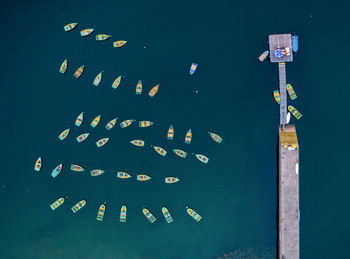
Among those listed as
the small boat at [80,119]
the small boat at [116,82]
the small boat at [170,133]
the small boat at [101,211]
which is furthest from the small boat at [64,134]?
the small boat at [170,133]

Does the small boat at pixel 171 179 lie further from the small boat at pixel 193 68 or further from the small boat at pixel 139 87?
the small boat at pixel 193 68

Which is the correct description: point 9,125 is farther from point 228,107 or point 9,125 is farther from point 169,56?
point 228,107

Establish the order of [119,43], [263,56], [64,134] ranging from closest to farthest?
[263,56], [119,43], [64,134]

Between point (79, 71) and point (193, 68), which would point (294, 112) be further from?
point (79, 71)

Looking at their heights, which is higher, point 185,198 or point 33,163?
point 33,163

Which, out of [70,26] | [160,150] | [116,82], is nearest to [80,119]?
[116,82]

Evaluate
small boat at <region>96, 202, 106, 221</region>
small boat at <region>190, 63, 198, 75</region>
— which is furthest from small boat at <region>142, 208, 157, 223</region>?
small boat at <region>190, 63, 198, 75</region>

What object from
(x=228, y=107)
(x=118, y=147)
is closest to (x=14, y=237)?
(x=118, y=147)
